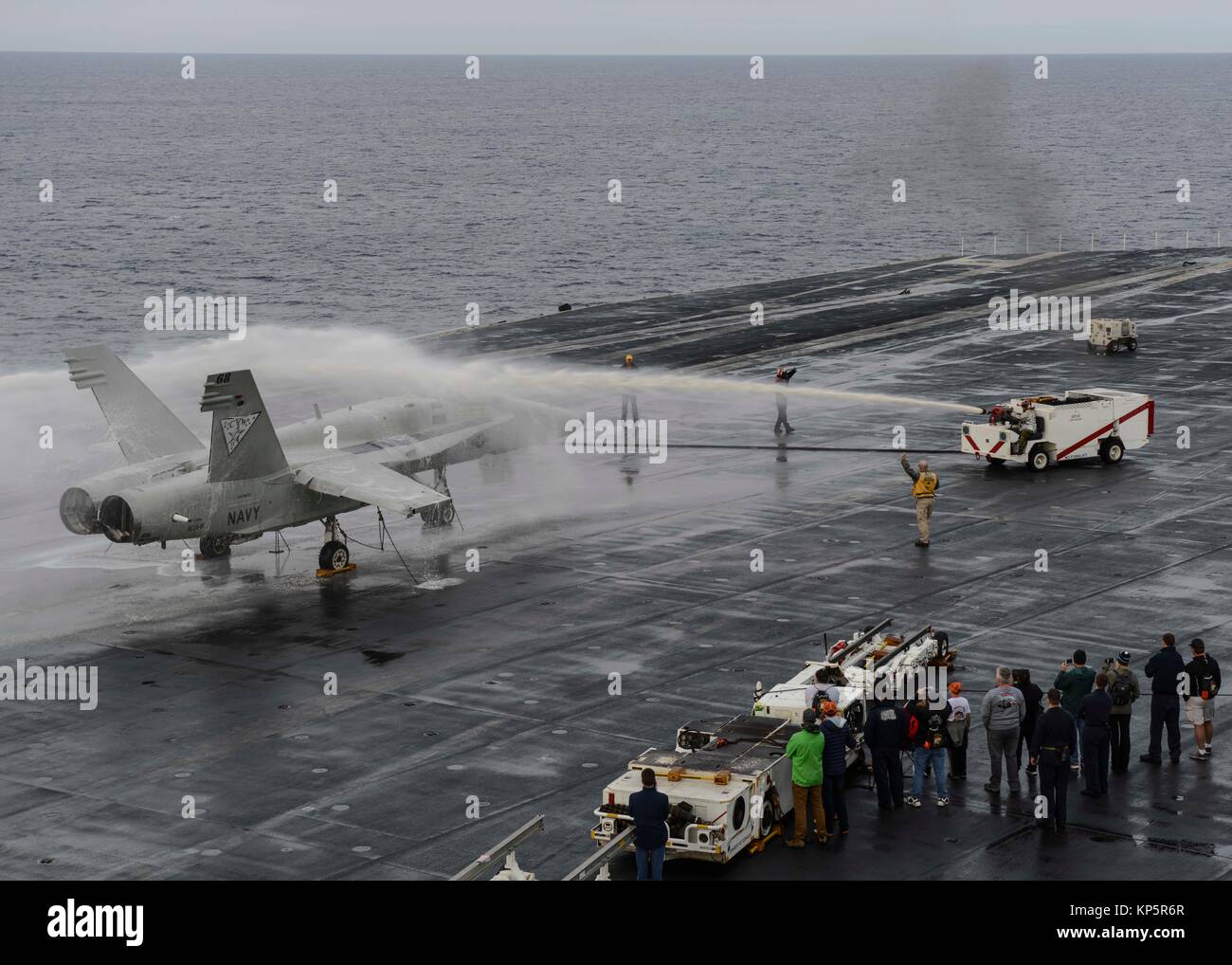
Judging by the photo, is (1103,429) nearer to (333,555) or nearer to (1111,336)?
(1111,336)

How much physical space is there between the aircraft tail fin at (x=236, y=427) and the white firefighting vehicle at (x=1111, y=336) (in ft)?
136

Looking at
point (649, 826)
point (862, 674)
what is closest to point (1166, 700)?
point (862, 674)

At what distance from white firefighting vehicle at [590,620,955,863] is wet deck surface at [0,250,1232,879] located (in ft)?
1.80

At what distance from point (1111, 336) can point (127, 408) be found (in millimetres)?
42969

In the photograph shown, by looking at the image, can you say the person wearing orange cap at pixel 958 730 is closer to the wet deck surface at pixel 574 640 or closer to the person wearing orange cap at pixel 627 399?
the wet deck surface at pixel 574 640

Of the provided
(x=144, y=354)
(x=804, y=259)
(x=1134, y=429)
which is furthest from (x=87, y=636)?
(x=804, y=259)

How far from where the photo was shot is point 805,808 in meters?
22.4

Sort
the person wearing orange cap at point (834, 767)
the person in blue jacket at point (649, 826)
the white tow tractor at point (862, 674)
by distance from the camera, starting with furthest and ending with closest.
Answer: the white tow tractor at point (862, 674)
the person wearing orange cap at point (834, 767)
the person in blue jacket at point (649, 826)

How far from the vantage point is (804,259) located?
136 metres

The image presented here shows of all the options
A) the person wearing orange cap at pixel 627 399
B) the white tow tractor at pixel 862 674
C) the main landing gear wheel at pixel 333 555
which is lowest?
the white tow tractor at pixel 862 674

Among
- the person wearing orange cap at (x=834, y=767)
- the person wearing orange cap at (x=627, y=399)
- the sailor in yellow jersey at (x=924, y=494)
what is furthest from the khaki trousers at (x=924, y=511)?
the person wearing orange cap at (x=834, y=767)

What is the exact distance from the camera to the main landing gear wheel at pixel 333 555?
3747cm

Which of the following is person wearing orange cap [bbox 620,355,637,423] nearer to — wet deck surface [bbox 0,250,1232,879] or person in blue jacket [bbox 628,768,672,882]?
wet deck surface [bbox 0,250,1232,879]

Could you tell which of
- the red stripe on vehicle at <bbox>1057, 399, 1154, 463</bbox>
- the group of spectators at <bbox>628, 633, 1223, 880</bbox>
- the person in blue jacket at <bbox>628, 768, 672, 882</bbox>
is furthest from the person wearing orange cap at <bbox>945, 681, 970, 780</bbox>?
the red stripe on vehicle at <bbox>1057, 399, 1154, 463</bbox>
